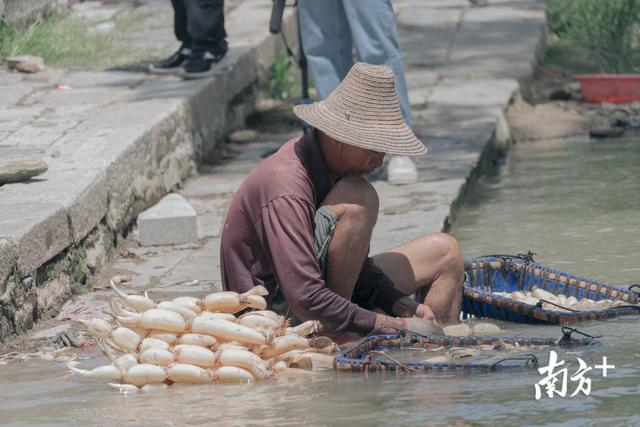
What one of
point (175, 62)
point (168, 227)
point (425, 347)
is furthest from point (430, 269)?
point (175, 62)

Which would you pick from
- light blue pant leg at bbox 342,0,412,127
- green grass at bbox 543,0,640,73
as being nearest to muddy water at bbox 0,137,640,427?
light blue pant leg at bbox 342,0,412,127

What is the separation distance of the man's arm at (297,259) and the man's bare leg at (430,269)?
0.64 meters

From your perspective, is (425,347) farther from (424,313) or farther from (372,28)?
(372,28)

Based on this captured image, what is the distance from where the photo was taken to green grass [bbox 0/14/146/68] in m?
10.1

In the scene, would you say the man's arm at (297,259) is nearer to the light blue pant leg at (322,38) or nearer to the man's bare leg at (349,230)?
the man's bare leg at (349,230)

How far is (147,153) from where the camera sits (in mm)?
7695

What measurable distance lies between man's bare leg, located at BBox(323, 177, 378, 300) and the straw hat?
0.19 meters

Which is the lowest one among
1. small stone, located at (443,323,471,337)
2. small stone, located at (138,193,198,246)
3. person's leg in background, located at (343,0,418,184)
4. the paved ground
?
the paved ground

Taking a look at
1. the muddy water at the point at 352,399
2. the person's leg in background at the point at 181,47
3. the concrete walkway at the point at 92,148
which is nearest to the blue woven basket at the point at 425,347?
the muddy water at the point at 352,399

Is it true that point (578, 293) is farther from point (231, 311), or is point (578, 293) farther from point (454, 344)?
point (231, 311)

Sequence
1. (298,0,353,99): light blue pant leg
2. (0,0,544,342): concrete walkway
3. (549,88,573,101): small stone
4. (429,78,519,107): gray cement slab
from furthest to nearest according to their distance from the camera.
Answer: (549,88,573,101): small stone, (429,78,519,107): gray cement slab, (298,0,353,99): light blue pant leg, (0,0,544,342): concrete walkway

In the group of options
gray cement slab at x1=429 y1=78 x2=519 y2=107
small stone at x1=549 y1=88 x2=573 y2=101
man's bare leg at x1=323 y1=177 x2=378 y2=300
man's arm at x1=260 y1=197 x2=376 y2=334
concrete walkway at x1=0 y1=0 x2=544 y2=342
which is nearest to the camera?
man's arm at x1=260 y1=197 x2=376 y2=334

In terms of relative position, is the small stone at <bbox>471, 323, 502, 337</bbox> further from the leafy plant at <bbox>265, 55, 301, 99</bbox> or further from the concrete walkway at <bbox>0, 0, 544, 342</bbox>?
the leafy plant at <bbox>265, 55, 301, 99</bbox>

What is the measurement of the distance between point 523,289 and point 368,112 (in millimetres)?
1373
